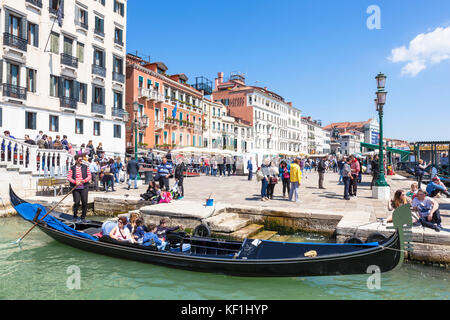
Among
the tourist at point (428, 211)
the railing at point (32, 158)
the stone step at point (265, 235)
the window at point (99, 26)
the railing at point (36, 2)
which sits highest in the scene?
the window at point (99, 26)

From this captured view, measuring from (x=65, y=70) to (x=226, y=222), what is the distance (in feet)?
55.0

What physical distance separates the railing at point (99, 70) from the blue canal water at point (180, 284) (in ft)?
59.9

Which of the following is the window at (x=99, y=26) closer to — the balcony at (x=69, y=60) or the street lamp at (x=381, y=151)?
the balcony at (x=69, y=60)

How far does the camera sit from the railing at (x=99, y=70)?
2200 centimetres

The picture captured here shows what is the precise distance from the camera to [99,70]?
22422 millimetres

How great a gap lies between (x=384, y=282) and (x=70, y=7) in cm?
2239

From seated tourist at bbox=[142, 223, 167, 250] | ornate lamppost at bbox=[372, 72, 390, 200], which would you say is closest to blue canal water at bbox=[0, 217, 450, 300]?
seated tourist at bbox=[142, 223, 167, 250]

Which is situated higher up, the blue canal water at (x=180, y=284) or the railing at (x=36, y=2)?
the railing at (x=36, y=2)

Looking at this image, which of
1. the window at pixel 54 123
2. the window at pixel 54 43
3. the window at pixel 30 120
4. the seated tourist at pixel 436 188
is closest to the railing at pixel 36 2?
the window at pixel 54 43

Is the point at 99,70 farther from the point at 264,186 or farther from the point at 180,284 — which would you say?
the point at 180,284

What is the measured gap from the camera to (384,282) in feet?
17.2

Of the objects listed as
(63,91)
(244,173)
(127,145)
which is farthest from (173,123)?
(63,91)

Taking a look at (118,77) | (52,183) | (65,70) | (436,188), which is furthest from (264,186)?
(118,77)

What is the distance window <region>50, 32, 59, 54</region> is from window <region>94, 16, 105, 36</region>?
3.58 metres
